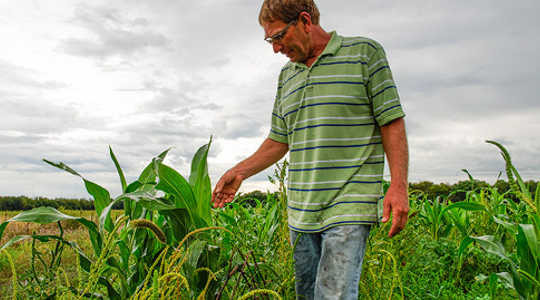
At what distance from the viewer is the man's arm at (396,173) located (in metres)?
1.69

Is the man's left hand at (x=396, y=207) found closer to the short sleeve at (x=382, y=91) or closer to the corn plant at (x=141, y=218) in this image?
the short sleeve at (x=382, y=91)

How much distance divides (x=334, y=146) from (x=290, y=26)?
2.00 ft

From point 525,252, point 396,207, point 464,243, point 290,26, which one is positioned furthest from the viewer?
point 464,243

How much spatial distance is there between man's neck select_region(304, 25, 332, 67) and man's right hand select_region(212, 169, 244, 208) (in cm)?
70

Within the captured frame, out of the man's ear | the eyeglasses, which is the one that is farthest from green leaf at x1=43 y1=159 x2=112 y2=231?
the man's ear

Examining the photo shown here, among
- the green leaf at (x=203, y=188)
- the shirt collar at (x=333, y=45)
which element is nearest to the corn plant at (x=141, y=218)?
the green leaf at (x=203, y=188)

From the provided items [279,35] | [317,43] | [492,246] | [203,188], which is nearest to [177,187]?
[203,188]

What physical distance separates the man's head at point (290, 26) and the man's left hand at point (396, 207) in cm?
80

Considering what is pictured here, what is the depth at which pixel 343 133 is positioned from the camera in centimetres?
185

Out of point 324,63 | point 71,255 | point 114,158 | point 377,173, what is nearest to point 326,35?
point 324,63

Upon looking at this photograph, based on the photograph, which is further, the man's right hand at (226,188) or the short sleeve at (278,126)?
the short sleeve at (278,126)

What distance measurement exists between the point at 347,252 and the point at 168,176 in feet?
2.97

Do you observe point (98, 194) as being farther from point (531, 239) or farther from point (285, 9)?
point (531, 239)

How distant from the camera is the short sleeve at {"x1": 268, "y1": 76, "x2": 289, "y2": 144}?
7.52ft
